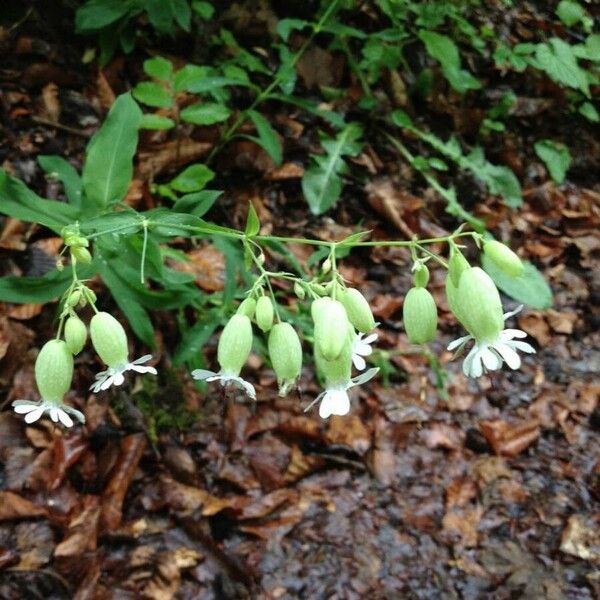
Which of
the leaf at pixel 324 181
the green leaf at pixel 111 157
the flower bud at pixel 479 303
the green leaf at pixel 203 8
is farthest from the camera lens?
the leaf at pixel 324 181

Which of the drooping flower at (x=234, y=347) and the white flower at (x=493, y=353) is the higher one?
the white flower at (x=493, y=353)

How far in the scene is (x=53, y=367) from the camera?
1.95 m

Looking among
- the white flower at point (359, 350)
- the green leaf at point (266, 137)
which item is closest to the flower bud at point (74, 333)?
the white flower at point (359, 350)

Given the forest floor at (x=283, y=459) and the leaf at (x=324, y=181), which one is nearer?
the forest floor at (x=283, y=459)

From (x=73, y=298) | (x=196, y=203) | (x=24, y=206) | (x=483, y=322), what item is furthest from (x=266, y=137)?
(x=483, y=322)

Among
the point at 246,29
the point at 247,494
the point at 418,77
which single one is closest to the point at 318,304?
the point at 247,494

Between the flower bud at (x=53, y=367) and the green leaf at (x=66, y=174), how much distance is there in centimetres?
86

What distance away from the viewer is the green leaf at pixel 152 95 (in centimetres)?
326

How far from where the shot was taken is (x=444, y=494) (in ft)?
10.5

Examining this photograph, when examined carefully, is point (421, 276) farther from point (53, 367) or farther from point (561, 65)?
point (561, 65)

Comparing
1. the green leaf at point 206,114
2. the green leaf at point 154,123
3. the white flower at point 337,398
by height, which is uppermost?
the white flower at point 337,398

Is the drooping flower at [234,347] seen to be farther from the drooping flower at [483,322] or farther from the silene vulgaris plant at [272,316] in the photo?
the drooping flower at [483,322]

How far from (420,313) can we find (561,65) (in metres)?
3.75

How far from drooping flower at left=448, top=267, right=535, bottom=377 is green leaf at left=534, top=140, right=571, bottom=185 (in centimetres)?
354
